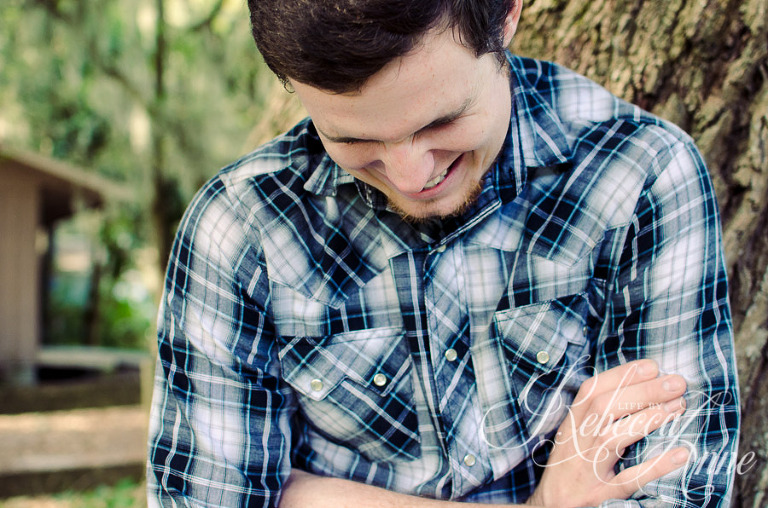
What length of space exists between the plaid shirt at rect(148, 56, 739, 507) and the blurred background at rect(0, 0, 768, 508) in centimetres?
51

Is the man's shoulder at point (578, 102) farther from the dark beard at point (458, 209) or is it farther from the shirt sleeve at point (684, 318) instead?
the dark beard at point (458, 209)

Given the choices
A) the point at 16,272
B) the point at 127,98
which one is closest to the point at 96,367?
the point at 16,272

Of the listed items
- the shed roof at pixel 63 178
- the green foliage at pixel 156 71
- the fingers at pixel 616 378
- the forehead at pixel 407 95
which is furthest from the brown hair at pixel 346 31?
the shed roof at pixel 63 178

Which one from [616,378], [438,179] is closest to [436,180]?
[438,179]

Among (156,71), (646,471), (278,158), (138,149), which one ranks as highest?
(156,71)

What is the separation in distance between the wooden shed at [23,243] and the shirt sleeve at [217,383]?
33.3ft

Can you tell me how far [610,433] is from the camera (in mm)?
1536

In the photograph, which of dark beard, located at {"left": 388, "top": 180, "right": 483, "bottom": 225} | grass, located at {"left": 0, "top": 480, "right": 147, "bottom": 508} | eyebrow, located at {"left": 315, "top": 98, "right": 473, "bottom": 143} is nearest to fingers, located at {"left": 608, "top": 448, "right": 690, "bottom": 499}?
dark beard, located at {"left": 388, "top": 180, "right": 483, "bottom": 225}

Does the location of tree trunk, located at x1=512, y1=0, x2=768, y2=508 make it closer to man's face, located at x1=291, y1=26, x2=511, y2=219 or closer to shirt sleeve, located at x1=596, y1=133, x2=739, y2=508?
shirt sleeve, located at x1=596, y1=133, x2=739, y2=508

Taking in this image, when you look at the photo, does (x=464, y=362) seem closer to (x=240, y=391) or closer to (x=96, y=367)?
(x=240, y=391)

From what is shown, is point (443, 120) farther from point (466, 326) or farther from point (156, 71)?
point (156, 71)

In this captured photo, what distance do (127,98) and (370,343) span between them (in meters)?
6.79

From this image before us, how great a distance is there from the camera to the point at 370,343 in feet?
5.42

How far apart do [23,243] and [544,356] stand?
12083 mm
